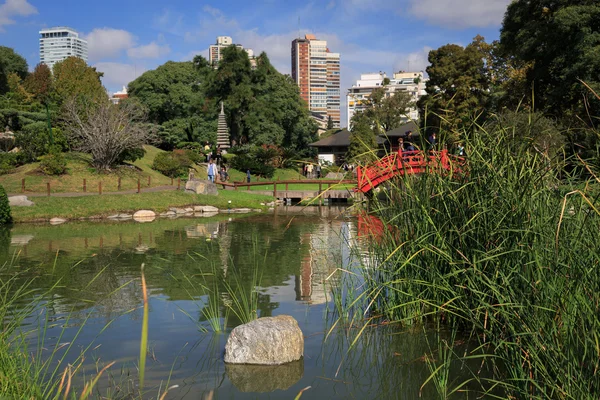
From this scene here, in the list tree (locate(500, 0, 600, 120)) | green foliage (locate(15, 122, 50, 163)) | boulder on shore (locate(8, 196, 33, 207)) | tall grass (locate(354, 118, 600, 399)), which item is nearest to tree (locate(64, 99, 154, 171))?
green foliage (locate(15, 122, 50, 163))

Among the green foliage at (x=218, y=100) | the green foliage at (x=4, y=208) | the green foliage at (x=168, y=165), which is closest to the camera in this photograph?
the green foliage at (x=4, y=208)

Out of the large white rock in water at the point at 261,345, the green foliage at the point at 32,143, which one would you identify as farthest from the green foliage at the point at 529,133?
the green foliage at the point at 32,143

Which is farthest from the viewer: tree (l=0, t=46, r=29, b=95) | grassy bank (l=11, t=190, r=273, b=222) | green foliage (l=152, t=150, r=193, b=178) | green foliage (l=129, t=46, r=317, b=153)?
tree (l=0, t=46, r=29, b=95)

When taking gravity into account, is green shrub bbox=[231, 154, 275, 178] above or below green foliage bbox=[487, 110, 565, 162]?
below

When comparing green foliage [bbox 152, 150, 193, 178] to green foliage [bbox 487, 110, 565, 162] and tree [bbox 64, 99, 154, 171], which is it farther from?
green foliage [bbox 487, 110, 565, 162]

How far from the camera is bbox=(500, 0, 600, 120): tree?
78.3 feet

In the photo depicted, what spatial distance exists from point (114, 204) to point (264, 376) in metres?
18.5

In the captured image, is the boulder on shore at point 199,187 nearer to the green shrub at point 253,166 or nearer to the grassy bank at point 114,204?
the grassy bank at point 114,204

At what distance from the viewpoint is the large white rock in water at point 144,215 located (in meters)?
21.8

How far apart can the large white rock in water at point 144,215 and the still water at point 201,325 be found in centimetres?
687

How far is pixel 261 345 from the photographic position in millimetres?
5793

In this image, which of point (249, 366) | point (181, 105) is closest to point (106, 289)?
point (249, 366)

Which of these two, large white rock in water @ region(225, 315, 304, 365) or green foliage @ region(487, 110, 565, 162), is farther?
large white rock in water @ region(225, 315, 304, 365)

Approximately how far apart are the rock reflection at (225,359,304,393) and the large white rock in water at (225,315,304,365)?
0.07 meters
